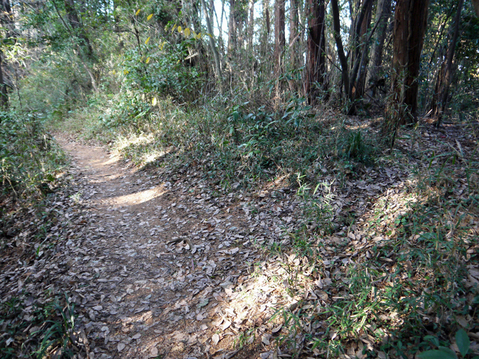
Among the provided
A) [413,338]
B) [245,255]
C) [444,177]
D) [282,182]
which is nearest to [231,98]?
[282,182]

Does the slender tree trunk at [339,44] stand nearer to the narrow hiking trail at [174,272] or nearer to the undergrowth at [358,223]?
the undergrowth at [358,223]

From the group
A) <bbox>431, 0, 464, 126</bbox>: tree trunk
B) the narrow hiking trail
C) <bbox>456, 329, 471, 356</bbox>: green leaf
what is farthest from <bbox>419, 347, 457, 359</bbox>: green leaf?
<bbox>431, 0, 464, 126</bbox>: tree trunk

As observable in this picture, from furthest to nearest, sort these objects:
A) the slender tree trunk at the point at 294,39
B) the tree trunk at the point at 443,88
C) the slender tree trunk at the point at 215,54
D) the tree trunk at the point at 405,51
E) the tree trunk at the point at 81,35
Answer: the tree trunk at the point at 81,35 < the slender tree trunk at the point at 215,54 < the slender tree trunk at the point at 294,39 < the tree trunk at the point at 443,88 < the tree trunk at the point at 405,51

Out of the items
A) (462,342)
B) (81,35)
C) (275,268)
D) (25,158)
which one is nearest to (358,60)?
(275,268)

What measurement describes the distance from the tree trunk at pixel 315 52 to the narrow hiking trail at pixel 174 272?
374cm

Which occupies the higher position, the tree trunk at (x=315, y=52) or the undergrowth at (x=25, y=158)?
the tree trunk at (x=315, y=52)

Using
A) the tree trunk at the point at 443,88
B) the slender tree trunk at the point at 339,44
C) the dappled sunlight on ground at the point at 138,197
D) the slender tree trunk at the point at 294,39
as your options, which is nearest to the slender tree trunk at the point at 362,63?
the slender tree trunk at the point at 339,44

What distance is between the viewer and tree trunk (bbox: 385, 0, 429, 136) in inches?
191

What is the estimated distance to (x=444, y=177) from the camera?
3.35m

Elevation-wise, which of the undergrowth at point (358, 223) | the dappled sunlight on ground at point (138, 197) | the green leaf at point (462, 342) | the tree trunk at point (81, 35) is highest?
the tree trunk at point (81, 35)

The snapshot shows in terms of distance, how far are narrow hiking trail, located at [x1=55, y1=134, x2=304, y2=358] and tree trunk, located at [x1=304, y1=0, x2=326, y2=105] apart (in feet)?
12.3

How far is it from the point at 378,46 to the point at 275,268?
8.00 metres

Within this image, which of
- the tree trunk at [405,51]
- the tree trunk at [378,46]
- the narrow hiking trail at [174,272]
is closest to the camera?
the narrow hiking trail at [174,272]

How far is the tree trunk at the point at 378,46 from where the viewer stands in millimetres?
7309
